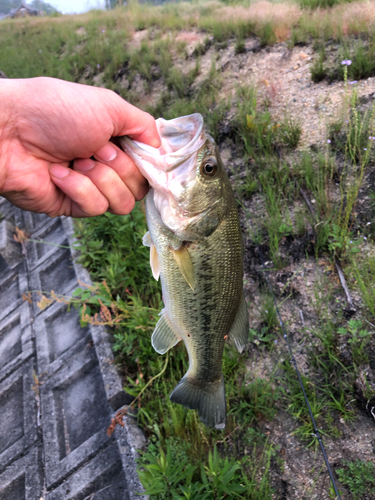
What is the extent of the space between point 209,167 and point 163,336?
0.98 meters

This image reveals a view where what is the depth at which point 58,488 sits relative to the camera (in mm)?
2822

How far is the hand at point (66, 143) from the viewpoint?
5.08ft

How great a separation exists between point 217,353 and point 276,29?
6.35 meters

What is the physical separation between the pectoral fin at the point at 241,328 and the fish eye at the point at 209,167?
2.37 feet

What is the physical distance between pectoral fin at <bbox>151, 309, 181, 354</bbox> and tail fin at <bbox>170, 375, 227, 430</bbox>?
225 millimetres

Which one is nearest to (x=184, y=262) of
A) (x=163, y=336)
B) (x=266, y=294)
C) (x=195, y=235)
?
(x=195, y=235)

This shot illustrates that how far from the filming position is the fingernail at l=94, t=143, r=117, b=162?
172 cm

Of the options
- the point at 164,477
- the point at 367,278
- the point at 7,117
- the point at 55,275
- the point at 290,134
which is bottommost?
the point at 55,275

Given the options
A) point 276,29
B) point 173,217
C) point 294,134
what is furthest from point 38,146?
point 276,29

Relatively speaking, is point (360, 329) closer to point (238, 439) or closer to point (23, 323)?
point (238, 439)

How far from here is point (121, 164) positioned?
1.81 meters

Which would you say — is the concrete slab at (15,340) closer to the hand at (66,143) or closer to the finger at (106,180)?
the hand at (66,143)

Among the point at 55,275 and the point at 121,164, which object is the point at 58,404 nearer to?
the point at 55,275

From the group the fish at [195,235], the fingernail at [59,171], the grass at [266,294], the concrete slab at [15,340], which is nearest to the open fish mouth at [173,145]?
the fish at [195,235]
